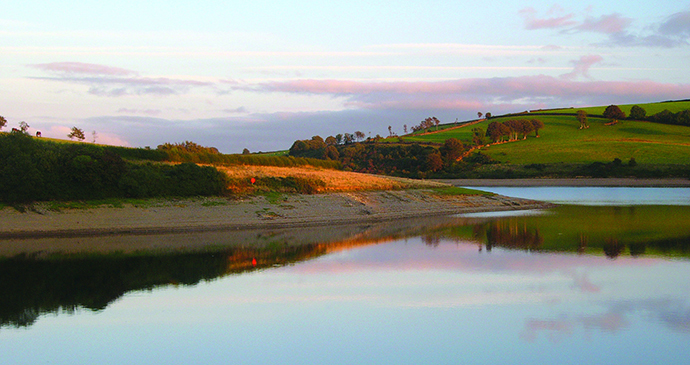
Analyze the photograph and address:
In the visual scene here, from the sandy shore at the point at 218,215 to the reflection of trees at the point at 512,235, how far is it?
7706mm

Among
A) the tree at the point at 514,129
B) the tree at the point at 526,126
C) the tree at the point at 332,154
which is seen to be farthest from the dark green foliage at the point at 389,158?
the tree at the point at 526,126

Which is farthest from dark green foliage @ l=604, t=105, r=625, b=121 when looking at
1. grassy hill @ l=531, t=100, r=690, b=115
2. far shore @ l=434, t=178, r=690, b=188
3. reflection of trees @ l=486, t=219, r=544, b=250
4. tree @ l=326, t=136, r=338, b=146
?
reflection of trees @ l=486, t=219, r=544, b=250

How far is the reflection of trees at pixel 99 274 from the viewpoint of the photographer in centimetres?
1452

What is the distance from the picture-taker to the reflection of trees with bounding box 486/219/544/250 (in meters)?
25.2

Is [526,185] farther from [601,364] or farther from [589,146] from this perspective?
[601,364]

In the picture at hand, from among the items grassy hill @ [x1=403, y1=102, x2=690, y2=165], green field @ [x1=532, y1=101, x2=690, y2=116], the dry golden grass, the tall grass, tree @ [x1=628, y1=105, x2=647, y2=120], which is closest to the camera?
the dry golden grass

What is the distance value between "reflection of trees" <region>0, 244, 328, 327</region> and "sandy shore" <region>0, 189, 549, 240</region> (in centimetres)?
617

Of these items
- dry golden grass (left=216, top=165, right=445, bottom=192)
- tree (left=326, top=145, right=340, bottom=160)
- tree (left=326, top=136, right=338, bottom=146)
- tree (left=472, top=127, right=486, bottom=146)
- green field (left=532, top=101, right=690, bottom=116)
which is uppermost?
green field (left=532, top=101, right=690, bottom=116)

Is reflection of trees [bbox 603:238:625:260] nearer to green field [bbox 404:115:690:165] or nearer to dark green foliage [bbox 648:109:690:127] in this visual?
green field [bbox 404:115:690:165]

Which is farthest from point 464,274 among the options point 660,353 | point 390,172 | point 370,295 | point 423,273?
point 390,172

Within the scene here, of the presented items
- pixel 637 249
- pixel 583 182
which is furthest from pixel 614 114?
pixel 637 249

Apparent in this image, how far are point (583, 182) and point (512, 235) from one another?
179 ft

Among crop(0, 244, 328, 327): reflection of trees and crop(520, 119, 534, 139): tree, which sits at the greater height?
crop(520, 119, 534, 139): tree

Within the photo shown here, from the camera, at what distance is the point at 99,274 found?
17938mm
